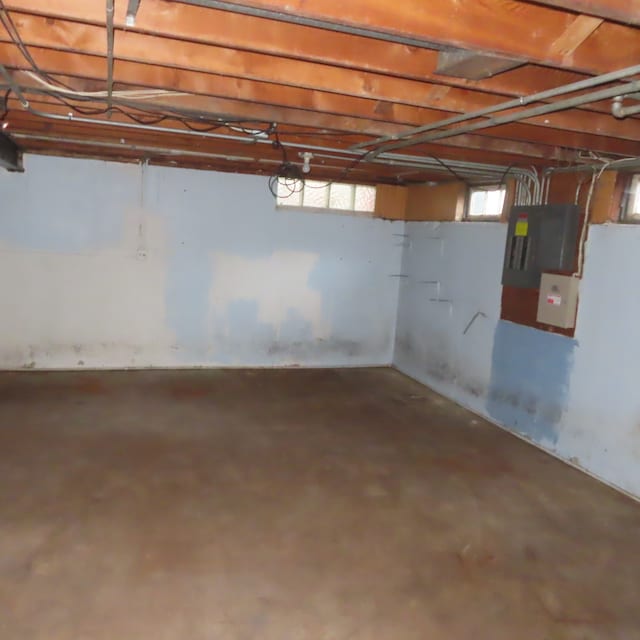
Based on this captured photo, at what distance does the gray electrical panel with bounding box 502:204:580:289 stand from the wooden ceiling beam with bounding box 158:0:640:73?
201 cm

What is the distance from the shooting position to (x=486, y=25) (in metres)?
1.69

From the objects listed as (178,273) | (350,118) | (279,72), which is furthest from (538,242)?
(178,273)

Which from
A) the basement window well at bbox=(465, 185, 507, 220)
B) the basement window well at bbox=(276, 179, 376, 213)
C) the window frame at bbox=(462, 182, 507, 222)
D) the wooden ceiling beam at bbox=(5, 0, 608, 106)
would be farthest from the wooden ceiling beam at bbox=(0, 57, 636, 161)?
the basement window well at bbox=(276, 179, 376, 213)

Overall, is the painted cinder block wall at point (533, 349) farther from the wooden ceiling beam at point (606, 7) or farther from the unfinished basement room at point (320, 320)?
the wooden ceiling beam at point (606, 7)

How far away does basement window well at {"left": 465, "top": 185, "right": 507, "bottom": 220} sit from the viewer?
479 cm

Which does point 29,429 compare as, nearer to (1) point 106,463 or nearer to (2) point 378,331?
(1) point 106,463

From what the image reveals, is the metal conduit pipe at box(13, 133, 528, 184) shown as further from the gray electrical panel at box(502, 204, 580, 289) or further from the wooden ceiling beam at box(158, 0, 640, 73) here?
the wooden ceiling beam at box(158, 0, 640, 73)

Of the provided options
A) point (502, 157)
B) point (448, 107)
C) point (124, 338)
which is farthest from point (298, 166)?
point (448, 107)

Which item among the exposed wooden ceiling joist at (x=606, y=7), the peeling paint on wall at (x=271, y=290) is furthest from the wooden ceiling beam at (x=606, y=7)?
the peeling paint on wall at (x=271, y=290)

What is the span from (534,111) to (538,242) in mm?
1833

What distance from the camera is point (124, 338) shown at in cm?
551

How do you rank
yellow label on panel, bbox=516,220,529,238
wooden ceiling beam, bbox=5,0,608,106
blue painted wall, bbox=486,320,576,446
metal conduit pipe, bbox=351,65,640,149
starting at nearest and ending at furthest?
1. wooden ceiling beam, bbox=5,0,608,106
2. metal conduit pipe, bbox=351,65,640,149
3. blue painted wall, bbox=486,320,576,446
4. yellow label on panel, bbox=516,220,529,238

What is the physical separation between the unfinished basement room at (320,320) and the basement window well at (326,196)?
0.02m

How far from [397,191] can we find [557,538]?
4073mm
